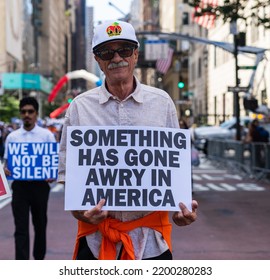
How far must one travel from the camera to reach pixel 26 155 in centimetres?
839

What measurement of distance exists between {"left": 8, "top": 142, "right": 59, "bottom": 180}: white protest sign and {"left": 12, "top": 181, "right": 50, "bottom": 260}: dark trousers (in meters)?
0.11

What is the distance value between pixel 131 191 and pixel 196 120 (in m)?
61.2

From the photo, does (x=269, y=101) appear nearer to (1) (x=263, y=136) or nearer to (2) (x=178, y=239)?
(1) (x=263, y=136)

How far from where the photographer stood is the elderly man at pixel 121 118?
3.44m

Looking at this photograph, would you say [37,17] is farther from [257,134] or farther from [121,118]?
[121,118]

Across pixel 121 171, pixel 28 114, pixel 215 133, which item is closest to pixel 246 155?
pixel 215 133

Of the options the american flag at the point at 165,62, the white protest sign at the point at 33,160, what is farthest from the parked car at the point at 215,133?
the white protest sign at the point at 33,160

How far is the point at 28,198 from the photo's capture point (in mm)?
7770

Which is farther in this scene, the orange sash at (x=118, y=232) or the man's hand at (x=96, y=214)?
the orange sash at (x=118, y=232)

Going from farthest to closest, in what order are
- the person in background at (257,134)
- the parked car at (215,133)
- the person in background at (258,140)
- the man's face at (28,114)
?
1. the parked car at (215,133)
2. the person in background at (257,134)
3. the person in background at (258,140)
4. the man's face at (28,114)

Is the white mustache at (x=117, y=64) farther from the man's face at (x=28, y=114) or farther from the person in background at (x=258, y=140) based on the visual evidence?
the person in background at (x=258, y=140)

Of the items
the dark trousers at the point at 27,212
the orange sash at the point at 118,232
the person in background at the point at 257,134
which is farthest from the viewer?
the person in background at the point at 257,134

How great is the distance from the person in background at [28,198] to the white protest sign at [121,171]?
14.0ft

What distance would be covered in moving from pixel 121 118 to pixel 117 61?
0.26 m
